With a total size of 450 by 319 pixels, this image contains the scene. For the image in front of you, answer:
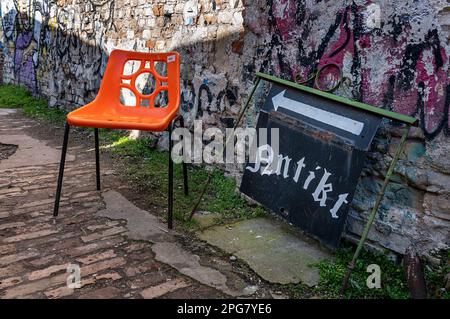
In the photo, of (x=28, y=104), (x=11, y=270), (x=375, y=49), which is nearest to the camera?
(x=11, y=270)

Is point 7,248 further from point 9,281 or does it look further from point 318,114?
point 318,114

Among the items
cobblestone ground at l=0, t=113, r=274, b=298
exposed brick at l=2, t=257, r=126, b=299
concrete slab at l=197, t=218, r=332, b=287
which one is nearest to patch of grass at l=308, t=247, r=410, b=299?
concrete slab at l=197, t=218, r=332, b=287

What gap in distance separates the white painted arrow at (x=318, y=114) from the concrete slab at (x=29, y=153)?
2878mm

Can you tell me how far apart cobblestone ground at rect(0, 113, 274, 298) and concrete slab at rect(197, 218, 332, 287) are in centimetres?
24

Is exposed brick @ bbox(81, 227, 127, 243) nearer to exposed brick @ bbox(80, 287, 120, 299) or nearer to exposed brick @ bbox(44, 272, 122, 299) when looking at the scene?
exposed brick @ bbox(44, 272, 122, 299)

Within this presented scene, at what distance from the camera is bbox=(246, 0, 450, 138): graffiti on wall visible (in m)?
2.33

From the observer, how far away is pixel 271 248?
9.21 feet

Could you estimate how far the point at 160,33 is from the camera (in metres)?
4.78

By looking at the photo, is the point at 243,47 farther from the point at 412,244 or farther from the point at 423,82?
the point at 412,244

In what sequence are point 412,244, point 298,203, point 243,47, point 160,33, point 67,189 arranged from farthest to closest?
point 160,33, point 67,189, point 243,47, point 298,203, point 412,244

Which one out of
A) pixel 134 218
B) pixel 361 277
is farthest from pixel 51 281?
pixel 361 277

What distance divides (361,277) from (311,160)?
78 cm
